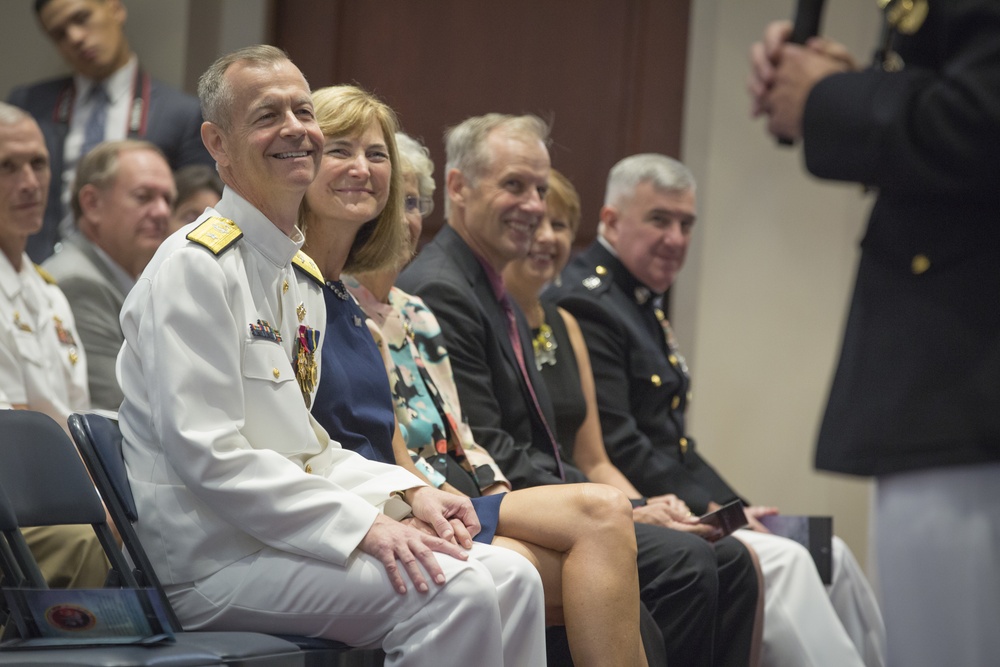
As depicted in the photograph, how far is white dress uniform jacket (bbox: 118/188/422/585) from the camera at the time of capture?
1.93 m

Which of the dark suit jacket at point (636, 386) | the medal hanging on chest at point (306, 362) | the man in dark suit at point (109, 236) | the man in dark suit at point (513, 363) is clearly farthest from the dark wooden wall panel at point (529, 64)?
the medal hanging on chest at point (306, 362)

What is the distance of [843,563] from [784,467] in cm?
157

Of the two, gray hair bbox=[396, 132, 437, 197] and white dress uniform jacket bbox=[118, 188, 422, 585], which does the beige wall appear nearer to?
gray hair bbox=[396, 132, 437, 197]

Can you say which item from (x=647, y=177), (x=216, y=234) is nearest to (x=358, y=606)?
(x=216, y=234)

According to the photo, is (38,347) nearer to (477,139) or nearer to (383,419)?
(383,419)

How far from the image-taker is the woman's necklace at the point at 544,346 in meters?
3.52

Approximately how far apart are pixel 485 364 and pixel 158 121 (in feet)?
7.44

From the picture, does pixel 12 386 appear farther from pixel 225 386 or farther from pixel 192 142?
pixel 192 142

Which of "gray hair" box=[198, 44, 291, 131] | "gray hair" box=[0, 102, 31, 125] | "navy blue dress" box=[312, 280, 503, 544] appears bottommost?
"navy blue dress" box=[312, 280, 503, 544]

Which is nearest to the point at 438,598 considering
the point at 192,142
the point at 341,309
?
the point at 341,309

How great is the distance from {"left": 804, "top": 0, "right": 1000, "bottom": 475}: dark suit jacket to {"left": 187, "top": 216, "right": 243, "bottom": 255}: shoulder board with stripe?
1060 mm

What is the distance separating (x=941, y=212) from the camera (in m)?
1.26

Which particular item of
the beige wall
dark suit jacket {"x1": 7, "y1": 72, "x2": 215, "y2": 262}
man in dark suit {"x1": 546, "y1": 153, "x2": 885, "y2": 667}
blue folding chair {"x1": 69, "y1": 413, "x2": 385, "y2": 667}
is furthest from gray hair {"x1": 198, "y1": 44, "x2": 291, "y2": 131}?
the beige wall

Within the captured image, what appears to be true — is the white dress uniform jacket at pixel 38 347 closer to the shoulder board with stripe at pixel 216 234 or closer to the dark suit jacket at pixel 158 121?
the shoulder board with stripe at pixel 216 234
